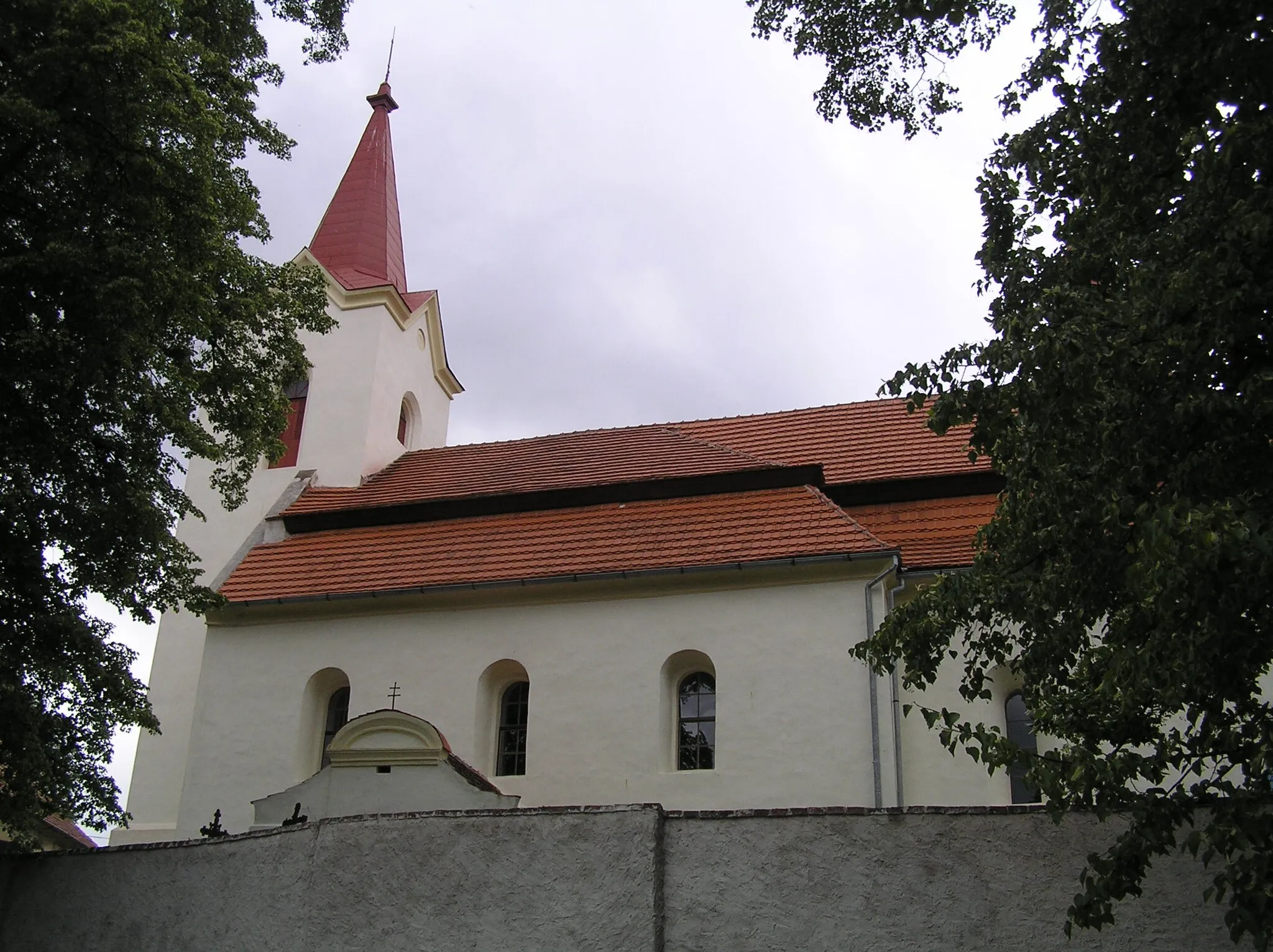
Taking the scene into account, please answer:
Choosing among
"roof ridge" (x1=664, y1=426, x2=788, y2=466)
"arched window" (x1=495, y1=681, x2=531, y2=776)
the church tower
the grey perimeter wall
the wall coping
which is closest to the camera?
the grey perimeter wall

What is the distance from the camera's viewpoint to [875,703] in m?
13.1

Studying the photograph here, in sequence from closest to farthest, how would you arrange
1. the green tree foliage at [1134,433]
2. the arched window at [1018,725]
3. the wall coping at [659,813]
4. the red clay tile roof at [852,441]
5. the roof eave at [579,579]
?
the green tree foliage at [1134,433], the wall coping at [659,813], the arched window at [1018,725], the roof eave at [579,579], the red clay tile roof at [852,441]

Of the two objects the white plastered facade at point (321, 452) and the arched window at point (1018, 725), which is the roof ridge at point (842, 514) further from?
the white plastered facade at point (321, 452)

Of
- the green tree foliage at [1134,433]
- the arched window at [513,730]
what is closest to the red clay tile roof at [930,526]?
the arched window at [513,730]

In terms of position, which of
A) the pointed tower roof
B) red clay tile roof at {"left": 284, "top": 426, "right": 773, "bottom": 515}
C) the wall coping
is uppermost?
the pointed tower roof

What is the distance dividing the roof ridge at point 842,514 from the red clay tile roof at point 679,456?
1.50 feet

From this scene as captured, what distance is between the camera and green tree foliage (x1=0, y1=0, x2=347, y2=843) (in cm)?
977

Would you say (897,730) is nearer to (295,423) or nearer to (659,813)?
(659,813)

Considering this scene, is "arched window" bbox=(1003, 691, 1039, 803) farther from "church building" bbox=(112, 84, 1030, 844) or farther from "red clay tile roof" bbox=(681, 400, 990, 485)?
"red clay tile roof" bbox=(681, 400, 990, 485)

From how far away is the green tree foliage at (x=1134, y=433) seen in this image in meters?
5.81

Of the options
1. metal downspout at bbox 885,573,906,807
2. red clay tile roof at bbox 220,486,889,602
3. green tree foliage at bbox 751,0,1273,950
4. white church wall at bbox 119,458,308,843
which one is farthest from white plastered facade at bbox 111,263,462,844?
green tree foliage at bbox 751,0,1273,950

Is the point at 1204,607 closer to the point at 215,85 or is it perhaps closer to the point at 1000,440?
the point at 1000,440

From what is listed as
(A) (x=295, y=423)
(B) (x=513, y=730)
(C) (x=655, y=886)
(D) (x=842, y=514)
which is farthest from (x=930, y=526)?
(A) (x=295, y=423)

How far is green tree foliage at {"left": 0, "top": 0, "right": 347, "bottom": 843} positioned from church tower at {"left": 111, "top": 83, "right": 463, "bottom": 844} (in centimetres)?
491
